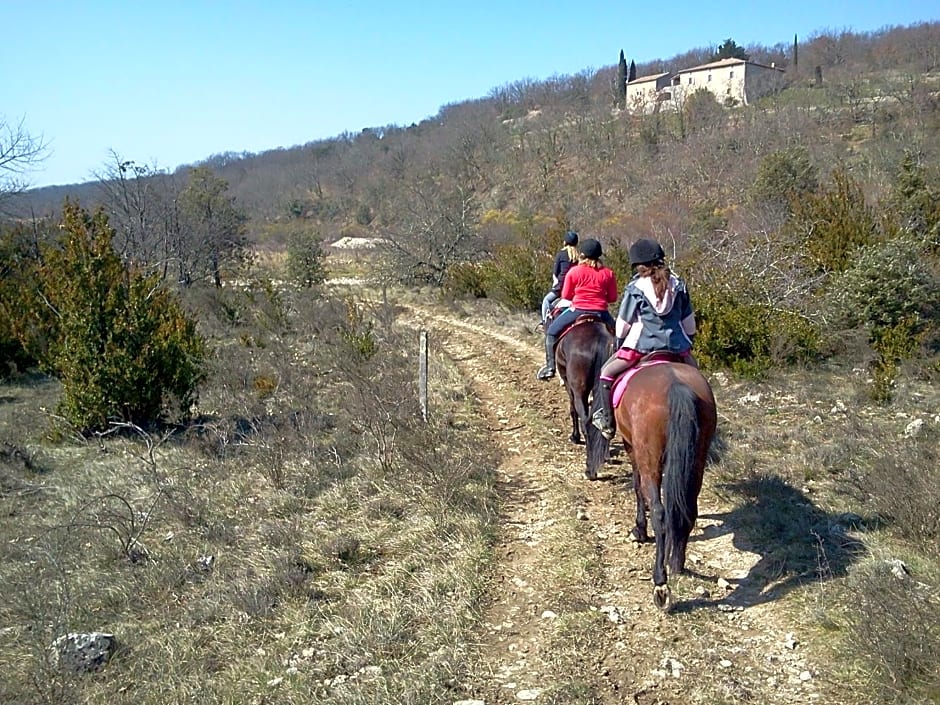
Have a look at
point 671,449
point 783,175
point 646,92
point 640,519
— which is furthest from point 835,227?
point 646,92

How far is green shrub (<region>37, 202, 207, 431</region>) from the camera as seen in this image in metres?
10.6

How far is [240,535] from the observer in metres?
6.86

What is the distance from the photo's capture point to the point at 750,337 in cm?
1130

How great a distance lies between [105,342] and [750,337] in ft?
33.0

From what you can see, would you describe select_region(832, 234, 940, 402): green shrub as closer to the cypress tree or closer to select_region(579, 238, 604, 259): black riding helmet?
select_region(579, 238, 604, 259): black riding helmet

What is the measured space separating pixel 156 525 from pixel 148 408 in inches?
164

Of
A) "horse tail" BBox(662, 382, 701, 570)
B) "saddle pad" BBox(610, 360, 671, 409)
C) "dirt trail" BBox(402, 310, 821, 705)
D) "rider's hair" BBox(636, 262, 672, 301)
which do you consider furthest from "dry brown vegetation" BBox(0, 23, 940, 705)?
"rider's hair" BBox(636, 262, 672, 301)

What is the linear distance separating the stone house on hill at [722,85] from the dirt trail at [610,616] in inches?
2701

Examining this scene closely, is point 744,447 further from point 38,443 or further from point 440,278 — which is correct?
point 440,278

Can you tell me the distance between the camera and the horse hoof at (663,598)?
16.0 feet

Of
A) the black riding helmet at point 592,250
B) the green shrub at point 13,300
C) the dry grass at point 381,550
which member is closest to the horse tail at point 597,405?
the dry grass at point 381,550

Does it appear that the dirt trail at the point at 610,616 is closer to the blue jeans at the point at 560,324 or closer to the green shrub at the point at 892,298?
the blue jeans at the point at 560,324

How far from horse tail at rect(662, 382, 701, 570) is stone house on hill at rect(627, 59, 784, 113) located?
6982 cm

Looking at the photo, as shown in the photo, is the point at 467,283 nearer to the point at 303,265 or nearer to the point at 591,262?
the point at 303,265
